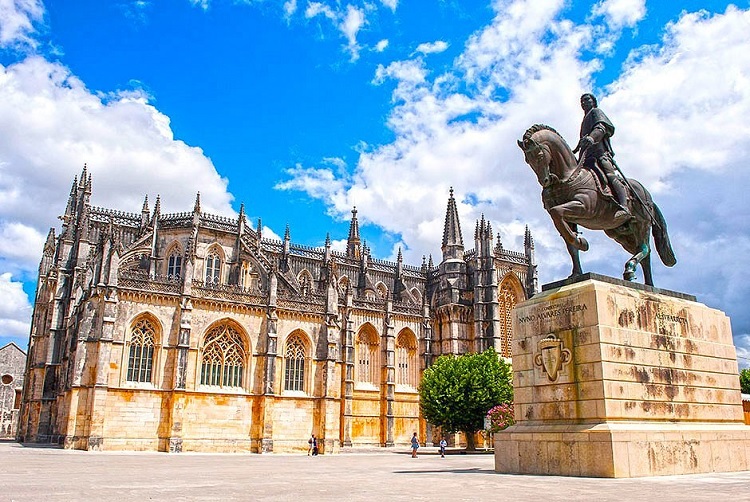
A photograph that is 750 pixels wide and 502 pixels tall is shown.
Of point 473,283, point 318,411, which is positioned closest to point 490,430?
point 318,411

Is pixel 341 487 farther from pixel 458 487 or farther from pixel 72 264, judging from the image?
pixel 72 264

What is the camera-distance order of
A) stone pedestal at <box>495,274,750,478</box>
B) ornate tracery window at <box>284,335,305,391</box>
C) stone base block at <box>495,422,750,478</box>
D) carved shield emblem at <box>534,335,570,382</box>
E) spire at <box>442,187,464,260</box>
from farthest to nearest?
1. spire at <box>442,187,464,260</box>
2. ornate tracery window at <box>284,335,305,391</box>
3. carved shield emblem at <box>534,335,570,382</box>
4. stone pedestal at <box>495,274,750,478</box>
5. stone base block at <box>495,422,750,478</box>

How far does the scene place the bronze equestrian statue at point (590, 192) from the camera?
1302 centimetres

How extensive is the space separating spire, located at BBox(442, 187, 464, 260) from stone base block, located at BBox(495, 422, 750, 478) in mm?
48631

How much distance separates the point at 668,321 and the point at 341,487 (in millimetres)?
7513

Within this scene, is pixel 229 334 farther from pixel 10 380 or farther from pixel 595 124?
pixel 10 380

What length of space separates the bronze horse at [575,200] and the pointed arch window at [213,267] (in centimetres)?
3788

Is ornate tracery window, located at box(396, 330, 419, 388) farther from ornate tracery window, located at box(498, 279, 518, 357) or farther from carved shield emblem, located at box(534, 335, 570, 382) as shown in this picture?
carved shield emblem, located at box(534, 335, 570, 382)

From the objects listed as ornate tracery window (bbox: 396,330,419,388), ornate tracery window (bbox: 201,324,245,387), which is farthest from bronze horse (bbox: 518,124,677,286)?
ornate tracery window (bbox: 396,330,419,388)

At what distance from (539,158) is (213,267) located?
38.8 m

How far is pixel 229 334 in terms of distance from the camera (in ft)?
129

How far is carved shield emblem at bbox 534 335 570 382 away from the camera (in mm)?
12250

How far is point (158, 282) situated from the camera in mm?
37281

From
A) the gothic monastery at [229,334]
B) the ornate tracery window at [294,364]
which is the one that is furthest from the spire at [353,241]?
the ornate tracery window at [294,364]
